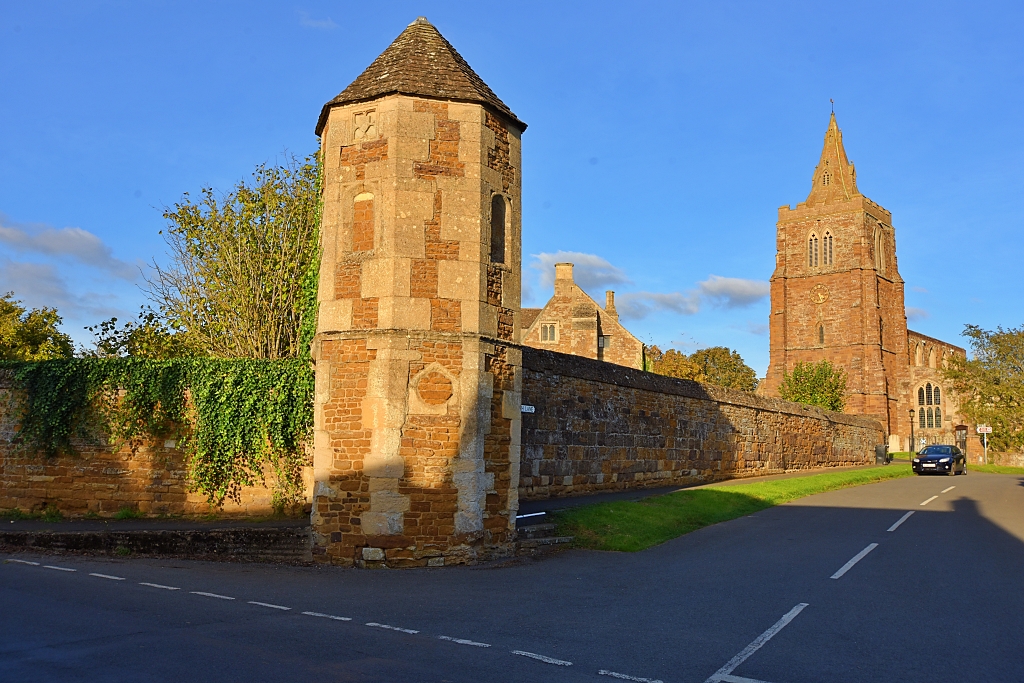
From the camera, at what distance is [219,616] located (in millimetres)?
8523

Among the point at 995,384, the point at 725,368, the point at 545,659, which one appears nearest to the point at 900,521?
the point at 545,659

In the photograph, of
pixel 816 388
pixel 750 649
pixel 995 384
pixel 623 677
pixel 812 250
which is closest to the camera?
pixel 623 677

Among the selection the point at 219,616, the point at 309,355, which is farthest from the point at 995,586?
the point at 309,355

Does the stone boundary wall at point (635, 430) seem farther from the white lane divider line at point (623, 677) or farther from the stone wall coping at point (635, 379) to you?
the white lane divider line at point (623, 677)

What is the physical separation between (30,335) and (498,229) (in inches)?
1180

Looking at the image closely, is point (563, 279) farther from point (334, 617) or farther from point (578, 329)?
point (334, 617)

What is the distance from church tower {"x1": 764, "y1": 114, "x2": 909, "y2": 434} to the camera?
265 ft

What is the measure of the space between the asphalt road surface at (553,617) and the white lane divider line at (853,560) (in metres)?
0.07

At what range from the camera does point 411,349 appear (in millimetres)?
12680

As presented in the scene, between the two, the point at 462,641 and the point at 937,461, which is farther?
the point at 937,461

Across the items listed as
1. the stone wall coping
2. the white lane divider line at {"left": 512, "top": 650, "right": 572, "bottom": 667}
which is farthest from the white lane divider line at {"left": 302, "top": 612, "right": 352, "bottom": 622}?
the stone wall coping

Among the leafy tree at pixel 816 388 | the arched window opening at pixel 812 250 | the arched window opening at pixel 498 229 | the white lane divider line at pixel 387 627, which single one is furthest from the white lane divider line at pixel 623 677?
the arched window opening at pixel 812 250

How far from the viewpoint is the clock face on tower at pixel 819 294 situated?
8425 cm

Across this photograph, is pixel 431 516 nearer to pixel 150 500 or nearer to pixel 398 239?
pixel 398 239
